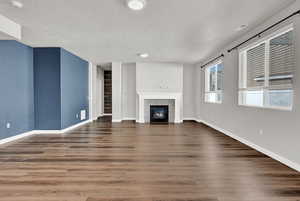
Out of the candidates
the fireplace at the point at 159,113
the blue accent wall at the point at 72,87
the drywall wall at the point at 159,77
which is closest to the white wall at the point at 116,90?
the drywall wall at the point at 159,77

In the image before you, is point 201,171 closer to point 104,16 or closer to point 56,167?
point 56,167

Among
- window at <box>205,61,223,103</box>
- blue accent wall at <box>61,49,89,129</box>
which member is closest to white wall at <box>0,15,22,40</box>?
blue accent wall at <box>61,49,89,129</box>

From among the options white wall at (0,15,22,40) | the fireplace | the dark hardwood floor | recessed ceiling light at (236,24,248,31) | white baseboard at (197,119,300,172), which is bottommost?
the dark hardwood floor

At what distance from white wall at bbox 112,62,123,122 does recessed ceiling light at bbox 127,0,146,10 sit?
15.7 feet

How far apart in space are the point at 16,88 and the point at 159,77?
15.9ft

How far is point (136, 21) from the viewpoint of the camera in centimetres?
327

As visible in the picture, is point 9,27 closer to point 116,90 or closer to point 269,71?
point 116,90

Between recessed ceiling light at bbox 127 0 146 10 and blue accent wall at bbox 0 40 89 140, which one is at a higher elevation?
recessed ceiling light at bbox 127 0 146 10

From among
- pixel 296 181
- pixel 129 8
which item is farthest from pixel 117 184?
pixel 129 8

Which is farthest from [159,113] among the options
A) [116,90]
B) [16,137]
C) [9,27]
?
[9,27]

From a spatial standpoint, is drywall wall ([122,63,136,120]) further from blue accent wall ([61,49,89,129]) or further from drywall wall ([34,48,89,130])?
drywall wall ([34,48,89,130])

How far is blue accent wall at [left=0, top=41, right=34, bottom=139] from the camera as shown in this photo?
13.3 feet

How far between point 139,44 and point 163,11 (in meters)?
1.93

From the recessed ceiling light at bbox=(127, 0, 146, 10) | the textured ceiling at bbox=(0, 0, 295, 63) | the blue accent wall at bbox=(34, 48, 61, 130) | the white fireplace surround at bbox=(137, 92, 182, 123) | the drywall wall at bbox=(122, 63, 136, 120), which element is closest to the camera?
the recessed ceiling light at bbox=(127, 0, 146, 10)
